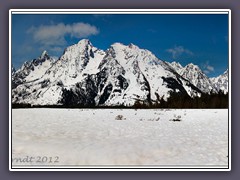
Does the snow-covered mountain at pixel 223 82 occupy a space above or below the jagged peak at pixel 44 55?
below

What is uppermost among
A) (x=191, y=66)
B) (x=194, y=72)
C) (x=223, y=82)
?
(x=191, y=66)

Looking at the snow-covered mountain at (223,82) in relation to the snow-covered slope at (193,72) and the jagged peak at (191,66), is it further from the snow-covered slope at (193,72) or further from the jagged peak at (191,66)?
the jagged peak at (191,66)

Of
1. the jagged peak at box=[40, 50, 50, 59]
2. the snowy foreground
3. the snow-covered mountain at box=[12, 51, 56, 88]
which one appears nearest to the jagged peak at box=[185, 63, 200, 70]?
the snowy foreground

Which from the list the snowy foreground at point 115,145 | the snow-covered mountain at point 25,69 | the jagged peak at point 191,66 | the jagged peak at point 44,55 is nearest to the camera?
the snowy foreground at point 115,145

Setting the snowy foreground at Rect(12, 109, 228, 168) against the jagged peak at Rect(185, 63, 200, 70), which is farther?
the jagged peak at Rect(185, 63, 200, 70)

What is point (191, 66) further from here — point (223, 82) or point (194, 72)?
point (223, 82)

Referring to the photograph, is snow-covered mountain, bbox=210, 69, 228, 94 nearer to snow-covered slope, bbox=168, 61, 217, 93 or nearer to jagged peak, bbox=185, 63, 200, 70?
snow-covered slope, bbox=168, 61, 217, 93

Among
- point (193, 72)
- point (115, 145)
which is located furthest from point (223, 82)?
point (115, 145)

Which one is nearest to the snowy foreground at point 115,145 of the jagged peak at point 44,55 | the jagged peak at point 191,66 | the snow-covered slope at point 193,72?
the snow-covered slope at point 193,72

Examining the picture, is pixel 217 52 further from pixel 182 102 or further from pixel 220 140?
pixel 182 102

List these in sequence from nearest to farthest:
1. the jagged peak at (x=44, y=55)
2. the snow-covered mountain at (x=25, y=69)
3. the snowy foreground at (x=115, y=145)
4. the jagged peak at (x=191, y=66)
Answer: the snowy foreground at (x=115, y=145)
the snow-covered mountain at (x=25, y=69)
the jagged peak at (x=44, y=55)
the jagged peak at (x=191, y=66)
